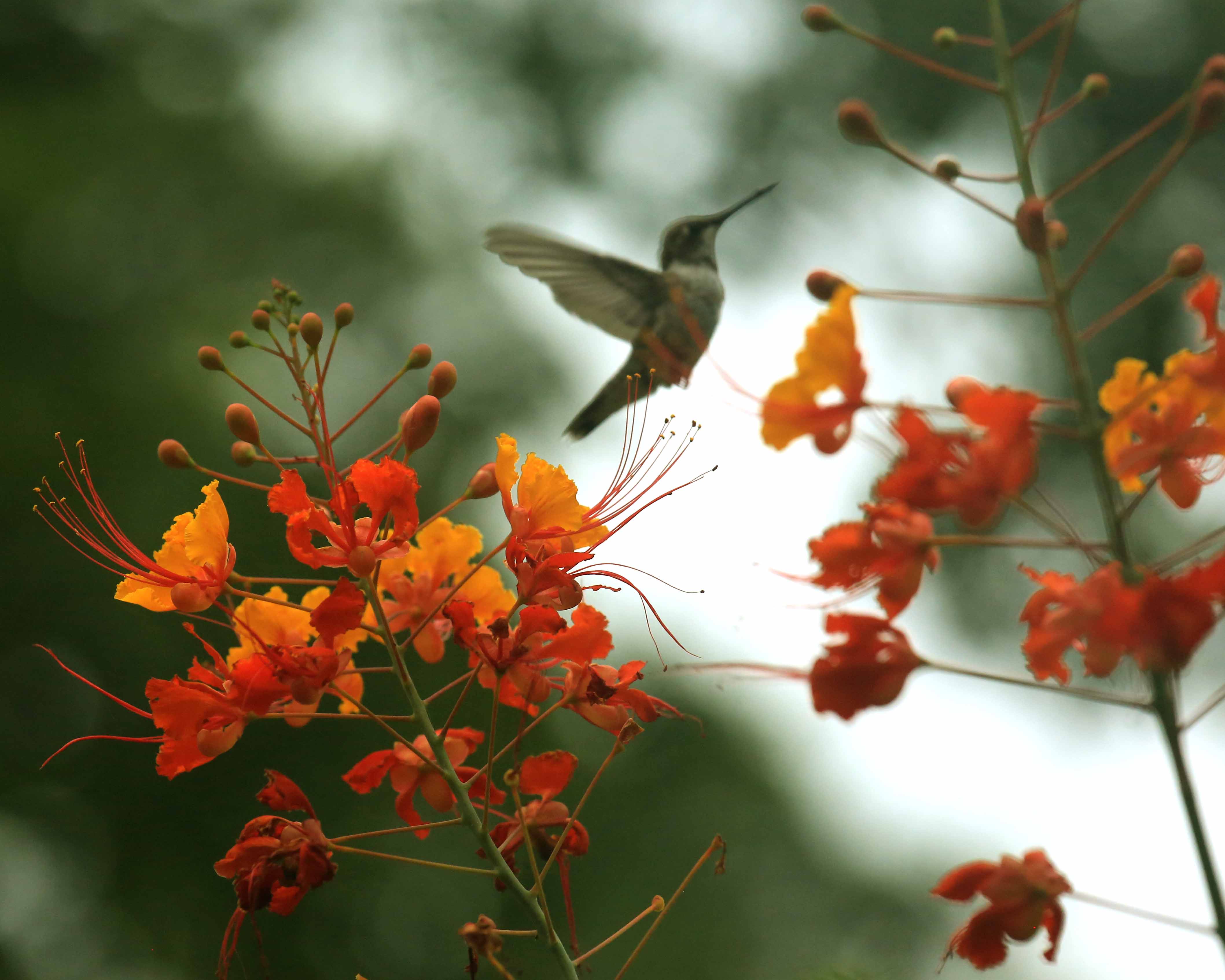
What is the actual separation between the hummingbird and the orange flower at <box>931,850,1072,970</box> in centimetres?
184

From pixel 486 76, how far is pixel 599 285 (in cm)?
1033

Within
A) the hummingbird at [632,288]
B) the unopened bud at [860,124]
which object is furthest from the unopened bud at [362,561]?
the hummingbird at [632,288]

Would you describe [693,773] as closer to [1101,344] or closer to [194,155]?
[1101,344]

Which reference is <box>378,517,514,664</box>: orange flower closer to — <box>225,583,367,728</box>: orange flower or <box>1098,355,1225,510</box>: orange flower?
<box>225,583,367,728</box>: orange flower

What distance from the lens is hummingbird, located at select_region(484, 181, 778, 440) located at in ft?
10.7

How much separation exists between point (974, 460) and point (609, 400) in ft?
9.15

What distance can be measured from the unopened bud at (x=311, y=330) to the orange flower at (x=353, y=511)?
0.68 feet

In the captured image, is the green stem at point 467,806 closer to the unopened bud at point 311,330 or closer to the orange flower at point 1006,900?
the unopened bud at point 311,330

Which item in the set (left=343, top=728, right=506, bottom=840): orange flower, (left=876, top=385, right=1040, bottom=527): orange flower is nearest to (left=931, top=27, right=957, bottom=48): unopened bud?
(left=876, top=385, right=1040, bottom=527): orange flower

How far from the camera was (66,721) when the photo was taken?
21.1 ft

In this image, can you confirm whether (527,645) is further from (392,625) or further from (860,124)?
(860,124)

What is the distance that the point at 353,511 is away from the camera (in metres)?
1.76

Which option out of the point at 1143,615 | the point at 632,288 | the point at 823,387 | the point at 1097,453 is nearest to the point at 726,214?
the point at 632,288

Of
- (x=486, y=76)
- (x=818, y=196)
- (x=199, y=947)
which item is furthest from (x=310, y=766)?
(x=486, y=76)
